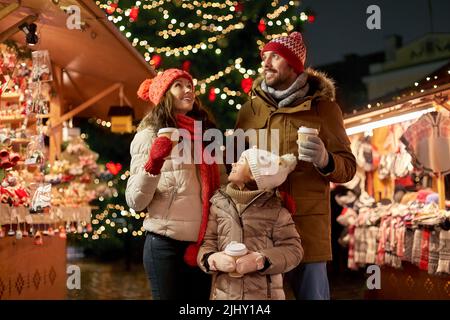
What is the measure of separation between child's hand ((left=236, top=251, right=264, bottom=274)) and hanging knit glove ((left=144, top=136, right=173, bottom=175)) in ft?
2.27

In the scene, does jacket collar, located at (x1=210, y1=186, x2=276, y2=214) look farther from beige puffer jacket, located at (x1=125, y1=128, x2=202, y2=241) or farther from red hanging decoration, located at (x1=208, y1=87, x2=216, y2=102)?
red hanging decoration, located at (x1=208, y1=87, x2=216, y2=102)

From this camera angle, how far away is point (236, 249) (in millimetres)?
3838

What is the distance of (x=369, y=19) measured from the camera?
17.0 feet

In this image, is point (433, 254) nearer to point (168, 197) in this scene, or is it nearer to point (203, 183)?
point (203, 183)

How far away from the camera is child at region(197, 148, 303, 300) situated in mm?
3947

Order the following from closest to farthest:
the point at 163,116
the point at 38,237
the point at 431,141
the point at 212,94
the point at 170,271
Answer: the point at 170,271 → the point at 163,116 → the point at 38,237 → the point at 431,141 → the point at 212,94

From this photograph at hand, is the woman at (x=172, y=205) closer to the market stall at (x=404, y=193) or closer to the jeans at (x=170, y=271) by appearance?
the jeans at (x=170, y=271)

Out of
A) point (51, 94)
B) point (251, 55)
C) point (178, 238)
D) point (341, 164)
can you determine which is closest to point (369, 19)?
point (341, 164)

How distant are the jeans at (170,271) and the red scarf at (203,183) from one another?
0.10 m

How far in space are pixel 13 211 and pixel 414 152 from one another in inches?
167

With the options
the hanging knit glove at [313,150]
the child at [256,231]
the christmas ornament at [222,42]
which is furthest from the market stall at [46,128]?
the christmas ornament at [222,42]

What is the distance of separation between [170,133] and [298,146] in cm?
80

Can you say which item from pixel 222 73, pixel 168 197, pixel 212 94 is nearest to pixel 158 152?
pixel 168 197

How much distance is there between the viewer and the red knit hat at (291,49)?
4438 mm
